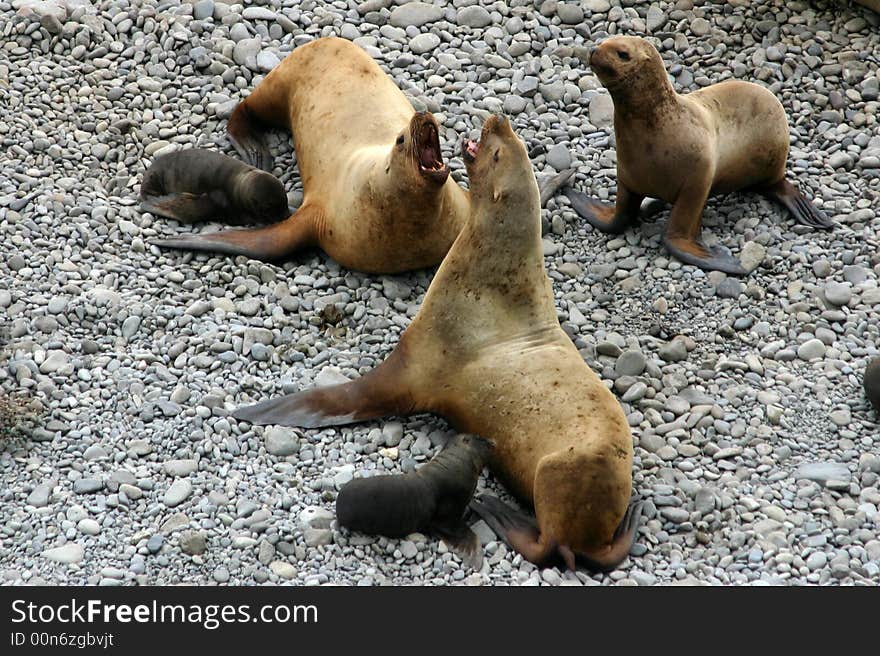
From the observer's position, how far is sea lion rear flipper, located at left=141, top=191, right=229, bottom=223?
727 centimetres

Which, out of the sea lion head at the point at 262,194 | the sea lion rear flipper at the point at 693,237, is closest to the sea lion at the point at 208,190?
the sea lion head at the point at 262,194

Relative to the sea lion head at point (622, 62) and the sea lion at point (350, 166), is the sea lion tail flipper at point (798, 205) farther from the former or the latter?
the sea lion at point (350, 166)

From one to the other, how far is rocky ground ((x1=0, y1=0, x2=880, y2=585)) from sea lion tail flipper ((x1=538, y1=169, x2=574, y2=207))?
0.23 feet

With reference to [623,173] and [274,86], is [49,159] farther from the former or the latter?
[623,173]

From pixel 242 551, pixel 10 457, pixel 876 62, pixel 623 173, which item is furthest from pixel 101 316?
pixel 876 62

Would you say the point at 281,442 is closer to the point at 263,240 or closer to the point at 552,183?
the point at 263,240

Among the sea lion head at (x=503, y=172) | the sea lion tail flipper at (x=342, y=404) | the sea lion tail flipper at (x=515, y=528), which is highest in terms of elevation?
the sea lion head at (x=503, y=172)

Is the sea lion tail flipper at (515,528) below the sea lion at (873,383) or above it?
below

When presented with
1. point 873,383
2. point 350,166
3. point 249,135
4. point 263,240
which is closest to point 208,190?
point 263,240

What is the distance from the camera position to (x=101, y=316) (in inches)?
259

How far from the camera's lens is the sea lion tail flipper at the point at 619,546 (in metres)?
5.46

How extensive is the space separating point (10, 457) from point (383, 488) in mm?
1586

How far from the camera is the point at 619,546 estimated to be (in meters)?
5.55

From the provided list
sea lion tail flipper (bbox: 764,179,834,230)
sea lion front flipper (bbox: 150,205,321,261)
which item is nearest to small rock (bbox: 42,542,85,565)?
sea lion front flipper (bbox: 150,205,321,261)
